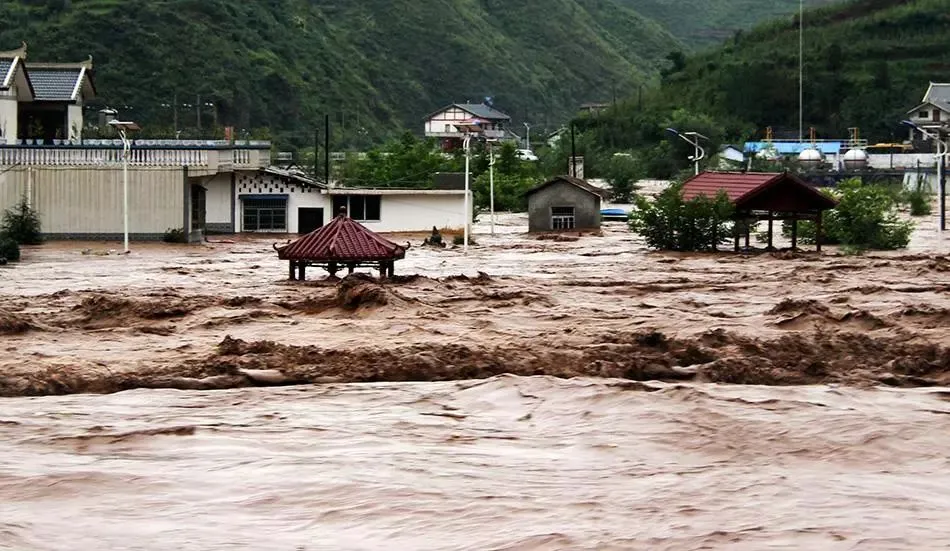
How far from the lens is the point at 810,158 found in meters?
86.3

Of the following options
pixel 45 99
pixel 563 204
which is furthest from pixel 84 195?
pixel 563 204

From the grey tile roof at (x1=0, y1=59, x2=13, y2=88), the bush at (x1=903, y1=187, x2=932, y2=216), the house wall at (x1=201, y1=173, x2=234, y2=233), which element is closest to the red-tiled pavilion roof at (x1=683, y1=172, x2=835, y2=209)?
the house wall at (x1=201, y1=173, x2=234, y2=233)

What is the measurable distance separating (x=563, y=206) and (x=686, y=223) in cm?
1098

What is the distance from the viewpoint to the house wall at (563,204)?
53531 millimetres

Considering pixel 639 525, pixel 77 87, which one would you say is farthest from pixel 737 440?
pixel 77 87

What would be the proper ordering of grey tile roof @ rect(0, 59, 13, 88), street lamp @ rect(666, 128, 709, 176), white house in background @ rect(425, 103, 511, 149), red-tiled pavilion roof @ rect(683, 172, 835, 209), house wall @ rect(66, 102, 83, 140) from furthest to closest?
white house in background @ rect(425, 103, 511, 149) < street lamp @ rect(666, 128, 709, 176) < house wall @ rect(66, 102, 83, 140) < grey tile roof @ rect(0, 59, 13, 88) < red-tiled pavilion roof @ rect(683, 172, 835, 209)

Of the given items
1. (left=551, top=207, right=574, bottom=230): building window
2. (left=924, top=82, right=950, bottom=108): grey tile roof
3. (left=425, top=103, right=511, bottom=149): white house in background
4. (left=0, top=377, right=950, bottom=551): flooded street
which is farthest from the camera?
(left=425, top=103, right=511, bottom=149): white house in background

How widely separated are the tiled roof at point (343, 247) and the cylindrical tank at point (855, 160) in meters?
58.9

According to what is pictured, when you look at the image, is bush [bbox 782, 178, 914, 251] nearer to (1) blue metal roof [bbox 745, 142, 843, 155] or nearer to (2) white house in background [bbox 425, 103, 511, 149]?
(1) blue metal roof [bbox 745, 142, 843, 155]

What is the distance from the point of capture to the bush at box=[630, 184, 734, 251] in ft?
140

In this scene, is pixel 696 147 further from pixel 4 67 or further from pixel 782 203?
pixel 4 67

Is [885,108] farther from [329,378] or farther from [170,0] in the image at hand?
[329,378]

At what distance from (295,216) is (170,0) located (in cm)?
4508

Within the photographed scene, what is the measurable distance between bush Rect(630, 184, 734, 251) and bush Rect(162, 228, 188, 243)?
12.4 m
